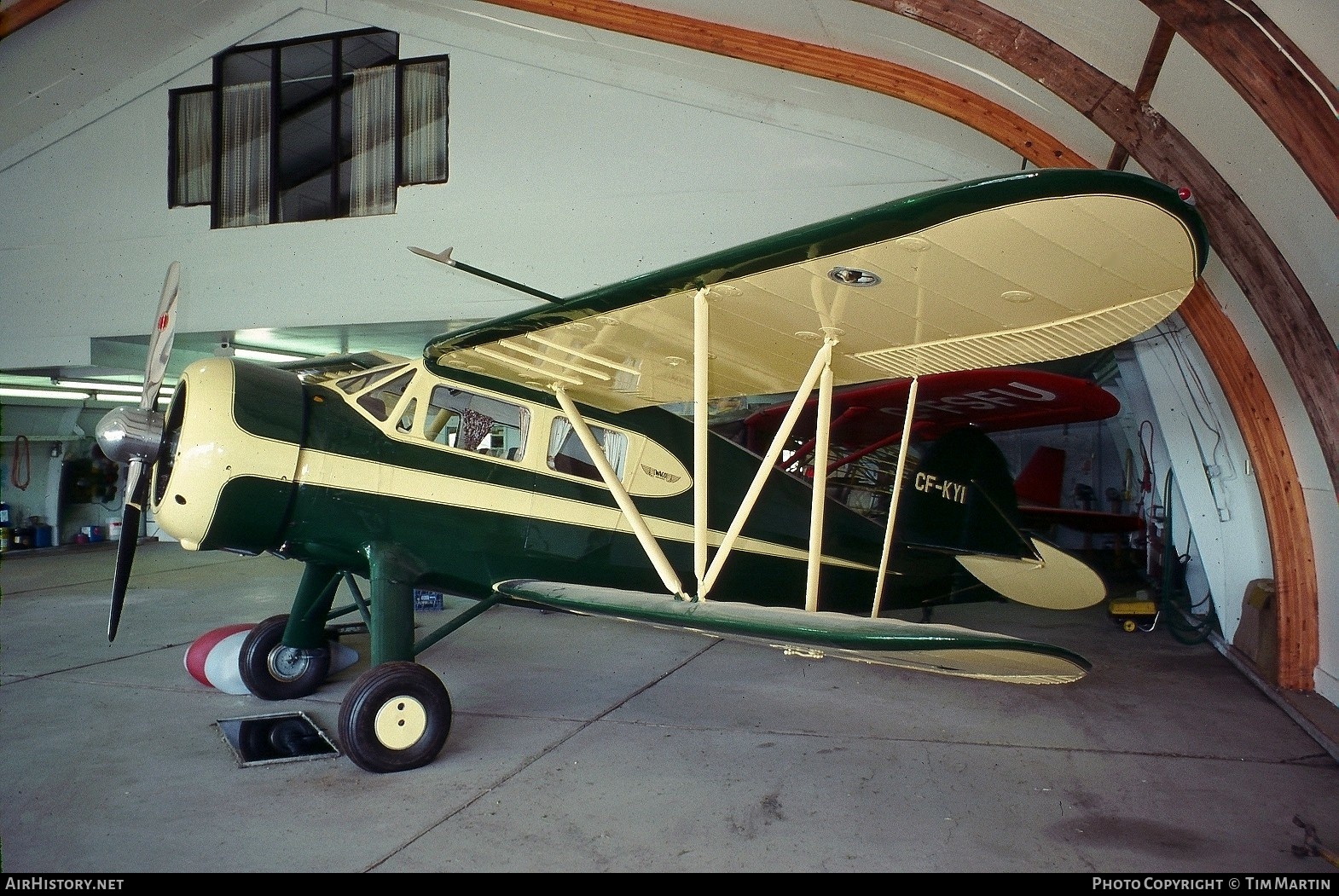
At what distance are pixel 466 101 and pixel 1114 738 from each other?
8387 millimetres

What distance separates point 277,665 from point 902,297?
4062mm

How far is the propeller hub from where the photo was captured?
3.77 metres

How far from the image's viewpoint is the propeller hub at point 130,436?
12.4 feet

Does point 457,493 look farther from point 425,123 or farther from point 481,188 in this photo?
point 425,123

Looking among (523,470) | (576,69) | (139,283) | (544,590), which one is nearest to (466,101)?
(576,69)

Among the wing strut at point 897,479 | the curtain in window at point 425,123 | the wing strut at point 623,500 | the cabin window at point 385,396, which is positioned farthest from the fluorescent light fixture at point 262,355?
the wing strut at point 897,479

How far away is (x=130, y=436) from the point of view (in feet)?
12.4

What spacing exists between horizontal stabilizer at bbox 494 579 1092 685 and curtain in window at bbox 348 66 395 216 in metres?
7.05

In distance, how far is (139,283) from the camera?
973 cm

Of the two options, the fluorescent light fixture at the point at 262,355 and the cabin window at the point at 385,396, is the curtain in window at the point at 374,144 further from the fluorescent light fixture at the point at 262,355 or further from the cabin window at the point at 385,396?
the cabin window at the point at 385,396

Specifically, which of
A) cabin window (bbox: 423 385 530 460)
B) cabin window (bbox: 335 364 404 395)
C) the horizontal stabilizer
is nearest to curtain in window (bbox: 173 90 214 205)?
cabin window (bbox: 335 364 404 395)

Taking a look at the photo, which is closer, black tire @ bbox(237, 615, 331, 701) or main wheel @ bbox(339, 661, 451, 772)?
main wheel @ bbox(339, 661, 451, 772)

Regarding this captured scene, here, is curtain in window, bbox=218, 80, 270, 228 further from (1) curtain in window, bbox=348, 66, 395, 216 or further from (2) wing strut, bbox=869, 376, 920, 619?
(2) wing strut, bbox=869, 376, 920, 619

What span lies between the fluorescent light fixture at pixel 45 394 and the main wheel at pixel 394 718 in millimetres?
11048
